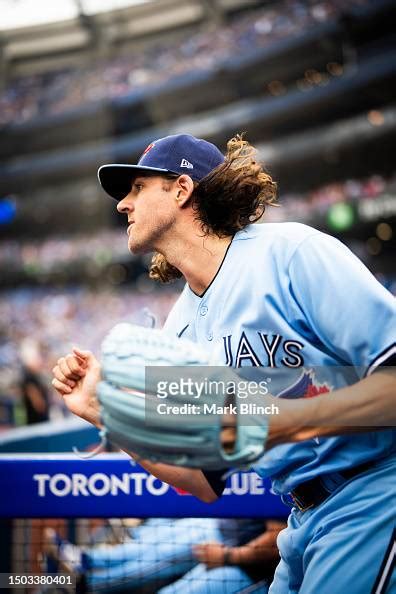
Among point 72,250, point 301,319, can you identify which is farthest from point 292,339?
point 72,250

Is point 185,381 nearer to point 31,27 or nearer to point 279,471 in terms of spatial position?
point 279,471

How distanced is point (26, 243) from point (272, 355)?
21.8 meters

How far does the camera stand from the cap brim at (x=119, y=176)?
1379mm

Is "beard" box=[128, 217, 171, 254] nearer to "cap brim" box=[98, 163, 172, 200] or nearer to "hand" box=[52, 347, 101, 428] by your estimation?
"cap brim" box=[98, 163, 172, 200]

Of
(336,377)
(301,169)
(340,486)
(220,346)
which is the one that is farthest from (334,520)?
(301,169)

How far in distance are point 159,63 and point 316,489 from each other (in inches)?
809

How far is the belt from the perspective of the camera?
1208mm

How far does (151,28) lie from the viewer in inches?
813

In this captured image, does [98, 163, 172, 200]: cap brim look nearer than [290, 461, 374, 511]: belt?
No

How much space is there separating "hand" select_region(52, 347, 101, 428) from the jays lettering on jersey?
25 centimetres

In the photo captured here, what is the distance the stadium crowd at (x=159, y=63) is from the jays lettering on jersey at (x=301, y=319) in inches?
622

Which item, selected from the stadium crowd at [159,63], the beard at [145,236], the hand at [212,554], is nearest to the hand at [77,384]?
the beard at [145,236]

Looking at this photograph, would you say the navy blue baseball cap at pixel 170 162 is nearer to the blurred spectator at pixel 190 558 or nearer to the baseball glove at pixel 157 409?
the baseball glove at pixel 157 409

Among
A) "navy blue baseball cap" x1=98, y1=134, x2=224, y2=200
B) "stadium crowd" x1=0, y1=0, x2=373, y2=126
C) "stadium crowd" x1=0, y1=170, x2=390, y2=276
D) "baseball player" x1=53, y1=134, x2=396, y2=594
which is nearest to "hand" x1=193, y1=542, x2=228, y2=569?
"baseball player" x1=53, y1=134, x2=396, y2=594
